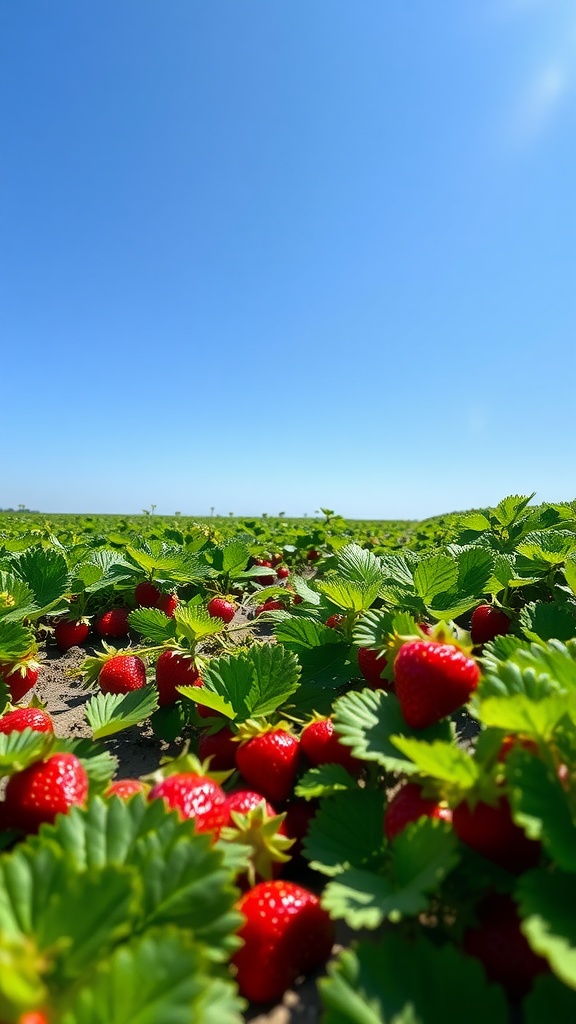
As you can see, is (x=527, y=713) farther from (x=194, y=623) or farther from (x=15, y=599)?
(x=15, y=599)

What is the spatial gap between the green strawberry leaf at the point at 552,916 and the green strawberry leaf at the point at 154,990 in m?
0.38

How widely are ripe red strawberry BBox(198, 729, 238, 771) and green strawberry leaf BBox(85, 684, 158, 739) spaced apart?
0.21m

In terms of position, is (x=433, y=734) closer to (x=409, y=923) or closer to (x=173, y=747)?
(x=409, y=923)

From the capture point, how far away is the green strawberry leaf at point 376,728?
106 cm

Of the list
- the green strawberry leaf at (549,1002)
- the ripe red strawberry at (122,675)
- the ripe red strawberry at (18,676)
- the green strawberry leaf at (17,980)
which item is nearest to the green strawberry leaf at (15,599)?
the ripe red strawberry at (18,676)

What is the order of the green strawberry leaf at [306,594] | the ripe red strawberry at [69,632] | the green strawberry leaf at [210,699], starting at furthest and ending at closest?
1. the ripe red strawberry at [69,632]
2. the green strawberry leaf at [306,594]
3. the green strawberry leaf at [210,699]

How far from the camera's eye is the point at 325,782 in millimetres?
1170

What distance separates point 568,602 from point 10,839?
7.14 feet

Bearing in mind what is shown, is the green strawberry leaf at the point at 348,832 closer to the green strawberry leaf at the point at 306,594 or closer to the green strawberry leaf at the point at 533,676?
the green strawberry leaf at the point at 533,676

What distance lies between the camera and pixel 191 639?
1896 mm

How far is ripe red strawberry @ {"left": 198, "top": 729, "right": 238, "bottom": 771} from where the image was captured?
1461 millimetres

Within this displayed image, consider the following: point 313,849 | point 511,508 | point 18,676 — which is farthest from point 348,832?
point 511,508

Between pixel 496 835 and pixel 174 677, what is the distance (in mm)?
1287

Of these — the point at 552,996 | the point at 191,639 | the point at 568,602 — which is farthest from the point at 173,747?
the point at 568,602
